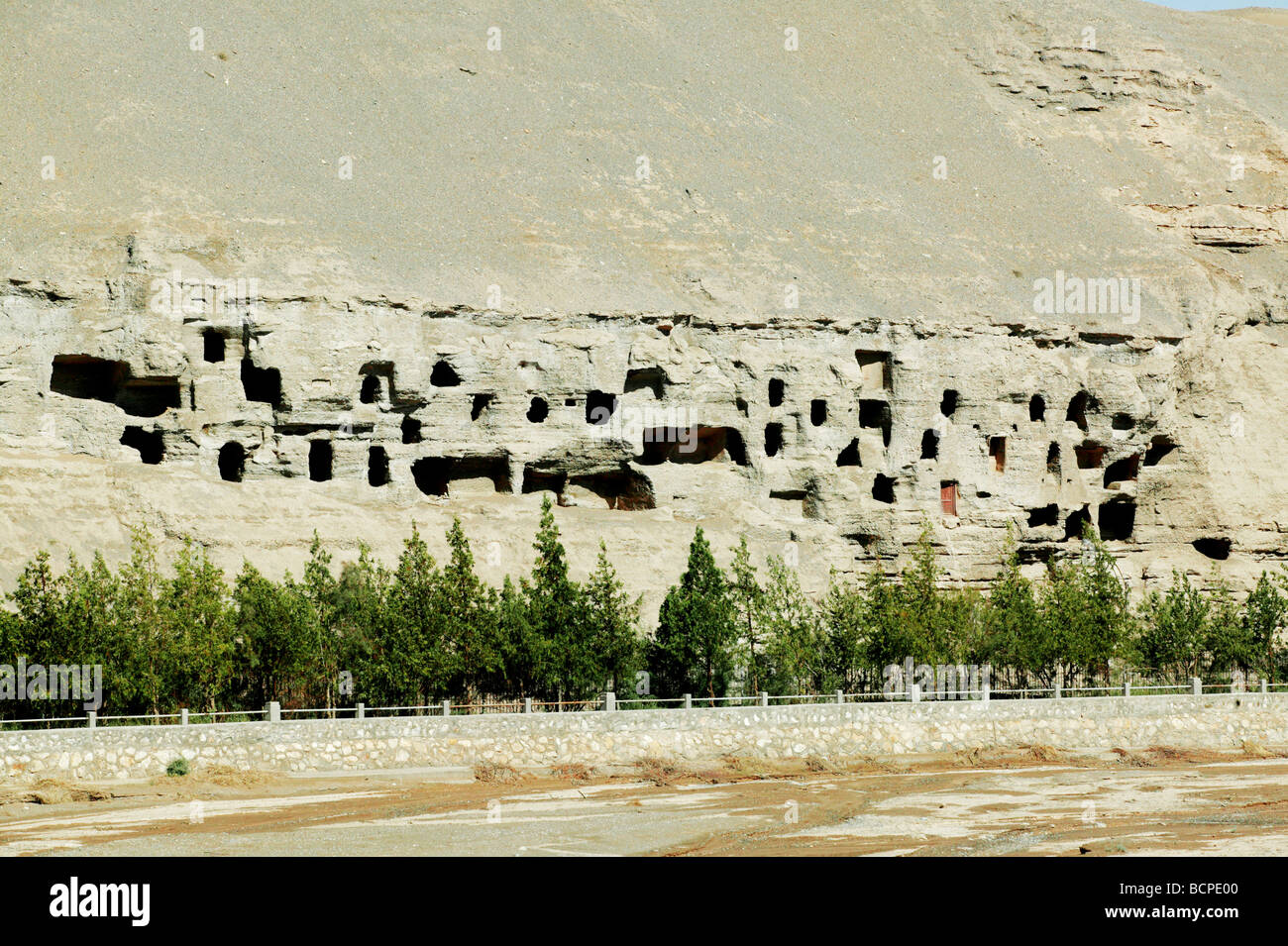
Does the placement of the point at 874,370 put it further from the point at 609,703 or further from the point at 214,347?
the point at 214,347

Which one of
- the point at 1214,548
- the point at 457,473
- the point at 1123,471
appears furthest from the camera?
the point at 1123,471

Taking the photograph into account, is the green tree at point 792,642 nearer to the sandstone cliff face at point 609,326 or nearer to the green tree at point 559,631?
the sandstone cliff face at point 609,326

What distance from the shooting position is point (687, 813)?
96.6 ft

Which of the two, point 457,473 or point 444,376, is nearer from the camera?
point 444,376

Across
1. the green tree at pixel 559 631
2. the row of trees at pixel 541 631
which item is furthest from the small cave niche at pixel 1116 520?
the green tree at pixel 559 631

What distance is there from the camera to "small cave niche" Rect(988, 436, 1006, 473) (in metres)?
50.2

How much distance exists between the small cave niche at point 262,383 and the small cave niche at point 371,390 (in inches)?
87.9

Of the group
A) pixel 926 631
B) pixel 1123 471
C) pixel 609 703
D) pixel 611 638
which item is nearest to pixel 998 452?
pixel 1123 471

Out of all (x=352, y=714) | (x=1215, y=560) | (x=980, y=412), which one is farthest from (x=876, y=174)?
(x=352, y=714)

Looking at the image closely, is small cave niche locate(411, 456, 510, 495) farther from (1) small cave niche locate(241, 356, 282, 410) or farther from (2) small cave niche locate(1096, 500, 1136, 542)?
(2) small cave niche locate(1096, 500, 1136, 542)

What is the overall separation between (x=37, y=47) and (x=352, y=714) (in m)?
31.4

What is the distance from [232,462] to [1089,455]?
25800 millimetres

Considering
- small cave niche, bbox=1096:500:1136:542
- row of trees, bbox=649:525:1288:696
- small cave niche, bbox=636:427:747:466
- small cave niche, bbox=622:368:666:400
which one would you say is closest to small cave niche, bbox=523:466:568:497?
small cave niche, bbox=636:427:747:466
